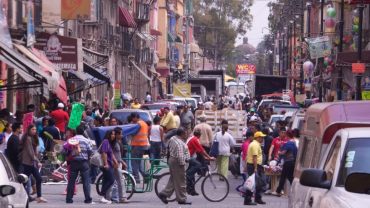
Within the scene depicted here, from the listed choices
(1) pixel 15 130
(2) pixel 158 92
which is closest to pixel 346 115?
(1) pixel 15 130

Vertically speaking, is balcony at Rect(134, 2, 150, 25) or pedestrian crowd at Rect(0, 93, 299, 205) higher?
balcony at Rect(134, 2, 150, 25)

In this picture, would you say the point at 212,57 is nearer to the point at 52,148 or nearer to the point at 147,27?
the point at 147,27

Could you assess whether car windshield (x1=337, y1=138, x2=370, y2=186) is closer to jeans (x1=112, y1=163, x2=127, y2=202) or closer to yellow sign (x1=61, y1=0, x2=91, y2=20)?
jeans (x1=112, y1=163, x2=127, y2=202)

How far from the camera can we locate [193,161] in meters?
25.3

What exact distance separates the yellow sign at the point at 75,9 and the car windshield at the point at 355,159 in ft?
102

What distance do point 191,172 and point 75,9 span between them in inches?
667

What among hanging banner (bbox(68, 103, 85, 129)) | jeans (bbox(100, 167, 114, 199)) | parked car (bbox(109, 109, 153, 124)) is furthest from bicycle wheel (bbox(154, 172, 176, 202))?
parked car (bbox(109, 109, 153, 124))

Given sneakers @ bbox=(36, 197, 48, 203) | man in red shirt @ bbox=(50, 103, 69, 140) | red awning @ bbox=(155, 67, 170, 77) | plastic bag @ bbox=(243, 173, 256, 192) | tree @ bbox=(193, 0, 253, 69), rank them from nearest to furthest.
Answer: sneakers @ bbox=(36, 197, 48, 203), plastic bag @ bbox=(243, 173, 256, 192), man in red shirt @ bbox=(50, 103, 69, 140), red awning @ bbox=(155, 67, 170, 77), tree @ bbox=(193, 0, 253, 69)

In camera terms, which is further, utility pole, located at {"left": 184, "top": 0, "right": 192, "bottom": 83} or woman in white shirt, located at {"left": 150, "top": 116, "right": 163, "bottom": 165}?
utility pole, located at {"left": 184, "top": 0, "right": 192, "bottom": 83}

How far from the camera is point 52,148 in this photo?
2870 centimetres

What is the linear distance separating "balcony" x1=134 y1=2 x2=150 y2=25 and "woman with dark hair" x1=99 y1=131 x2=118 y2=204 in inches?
2188

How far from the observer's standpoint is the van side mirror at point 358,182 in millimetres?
9930

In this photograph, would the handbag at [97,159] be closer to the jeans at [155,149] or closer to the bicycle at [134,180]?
the bicycle at [134,180]

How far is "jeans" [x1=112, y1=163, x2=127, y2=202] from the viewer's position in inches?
953
